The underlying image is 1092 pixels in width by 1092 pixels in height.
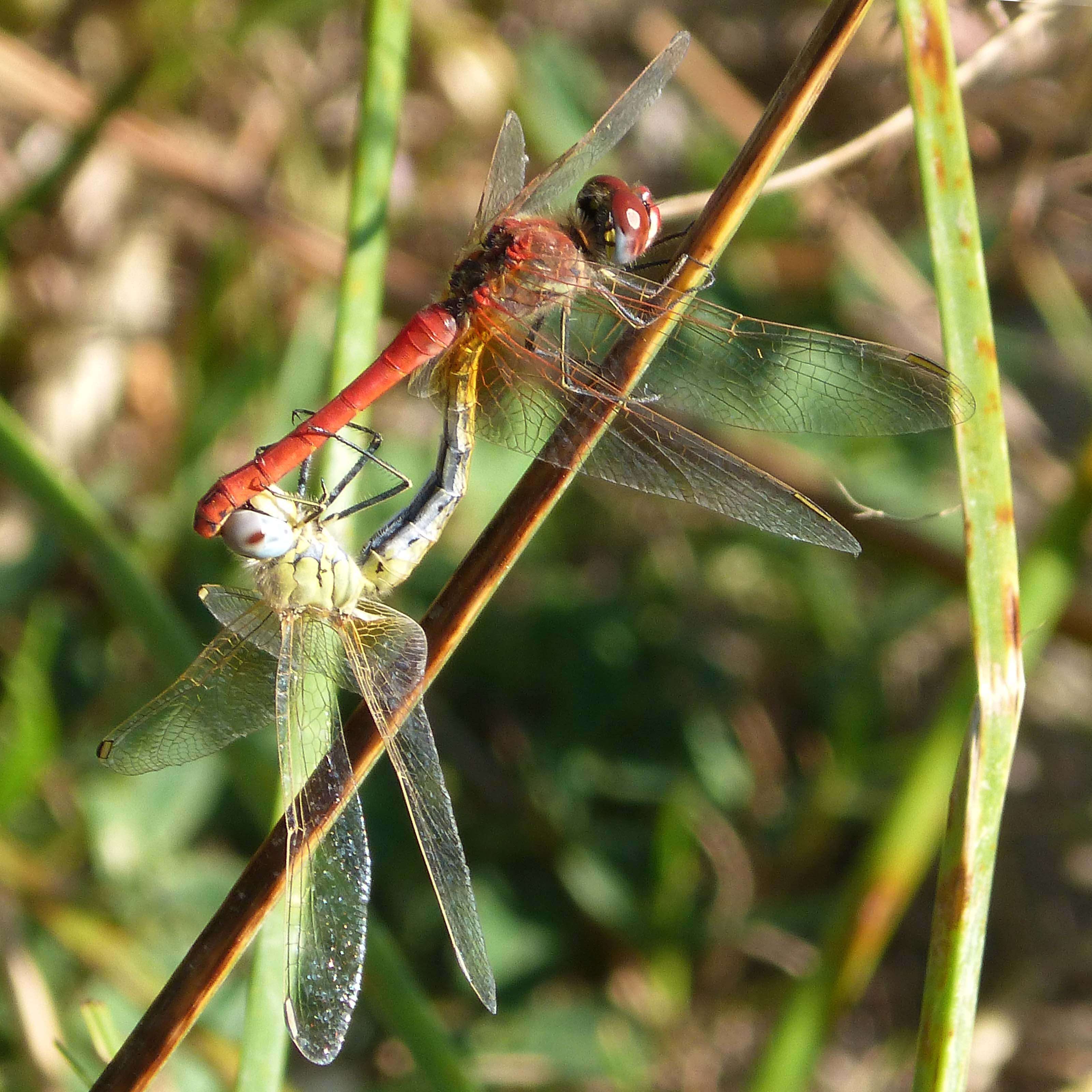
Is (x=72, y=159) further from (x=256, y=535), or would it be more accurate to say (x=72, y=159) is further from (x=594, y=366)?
(x=594, y=366)

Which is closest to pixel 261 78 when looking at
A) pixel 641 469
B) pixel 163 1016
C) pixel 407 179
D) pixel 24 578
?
pixel 407 179

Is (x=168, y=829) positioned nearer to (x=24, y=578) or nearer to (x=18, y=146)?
(x=24, y=578)

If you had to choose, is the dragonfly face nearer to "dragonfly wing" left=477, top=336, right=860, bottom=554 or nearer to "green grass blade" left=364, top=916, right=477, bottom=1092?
"dragonfly wing" left=477, top=336, right=860, bottom=554

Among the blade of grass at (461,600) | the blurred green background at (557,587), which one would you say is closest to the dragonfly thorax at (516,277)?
the blade of grass at (461,600)

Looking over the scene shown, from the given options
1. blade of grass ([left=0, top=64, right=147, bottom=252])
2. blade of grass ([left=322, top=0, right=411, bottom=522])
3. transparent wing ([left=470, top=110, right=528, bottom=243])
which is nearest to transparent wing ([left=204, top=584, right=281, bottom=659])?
blade of grass ([left=322, top=0, right=411, bottom=522])

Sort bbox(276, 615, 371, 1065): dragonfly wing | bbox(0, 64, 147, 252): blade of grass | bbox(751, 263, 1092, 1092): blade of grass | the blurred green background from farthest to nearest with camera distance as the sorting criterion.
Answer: bbox(0, 64, 147, 252): blade of grass → the blurred green background → bbox(751, 263, 1092, 1092): blade of grass → bbox(276, 615, 371, 1065): dragonfly wing

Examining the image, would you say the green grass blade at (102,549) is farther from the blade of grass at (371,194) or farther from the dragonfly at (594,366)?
Result: the blade of grass at (371,194)

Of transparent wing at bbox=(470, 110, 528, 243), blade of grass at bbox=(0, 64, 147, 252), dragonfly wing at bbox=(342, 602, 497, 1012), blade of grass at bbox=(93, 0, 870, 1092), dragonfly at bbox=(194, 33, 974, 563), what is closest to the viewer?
blade of grass at bbox=(93, 0, 870, 1092)

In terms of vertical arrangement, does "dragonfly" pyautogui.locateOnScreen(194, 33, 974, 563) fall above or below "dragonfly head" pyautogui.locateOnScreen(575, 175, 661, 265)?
below

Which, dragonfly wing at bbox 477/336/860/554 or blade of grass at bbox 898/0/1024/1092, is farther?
dragonfly wing at bbox 477/336/860/554
